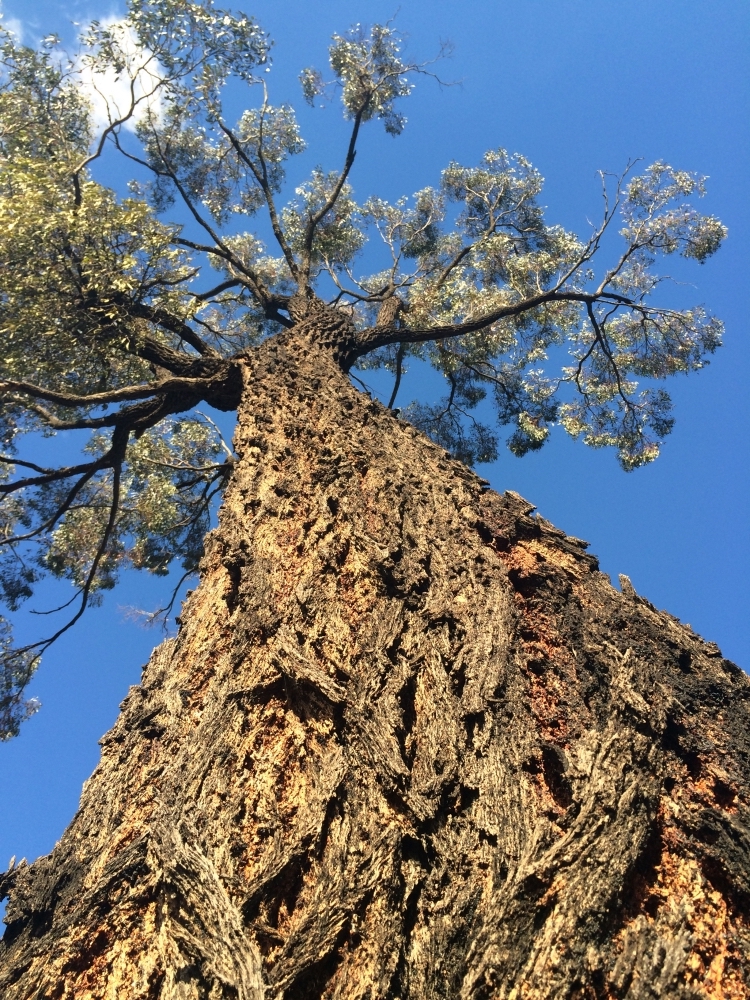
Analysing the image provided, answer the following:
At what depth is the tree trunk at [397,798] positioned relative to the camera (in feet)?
7.80

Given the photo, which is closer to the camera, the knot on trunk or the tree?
the tree

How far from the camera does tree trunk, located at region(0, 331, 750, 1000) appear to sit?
2.38 meters

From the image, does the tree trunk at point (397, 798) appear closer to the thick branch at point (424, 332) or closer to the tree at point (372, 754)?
the tree at point (372, 754)

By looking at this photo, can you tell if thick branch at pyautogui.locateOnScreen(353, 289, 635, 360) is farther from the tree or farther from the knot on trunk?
the tree

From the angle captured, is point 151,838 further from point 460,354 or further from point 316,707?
point 460,354

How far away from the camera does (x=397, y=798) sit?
110 inches

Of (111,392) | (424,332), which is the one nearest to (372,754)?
(111,392)

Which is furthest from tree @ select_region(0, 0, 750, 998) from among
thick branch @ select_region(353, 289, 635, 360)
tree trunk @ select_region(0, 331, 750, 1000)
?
thick branch @ select_region(353, 289, 635, 360)

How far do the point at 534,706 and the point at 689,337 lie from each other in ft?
34.2

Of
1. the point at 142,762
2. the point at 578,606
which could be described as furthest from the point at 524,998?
the point at 578,606

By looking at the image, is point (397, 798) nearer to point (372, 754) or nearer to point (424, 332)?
point (372, 754)

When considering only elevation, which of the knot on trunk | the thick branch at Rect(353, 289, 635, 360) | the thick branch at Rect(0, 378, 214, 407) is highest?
the thick branch at Rect(353, 289, 635, 360)

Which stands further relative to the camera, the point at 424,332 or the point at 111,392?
the point at 424,332

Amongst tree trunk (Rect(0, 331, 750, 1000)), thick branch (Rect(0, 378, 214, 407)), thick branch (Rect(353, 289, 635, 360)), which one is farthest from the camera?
thick branch (Rect(353, 289, 635, 360))
